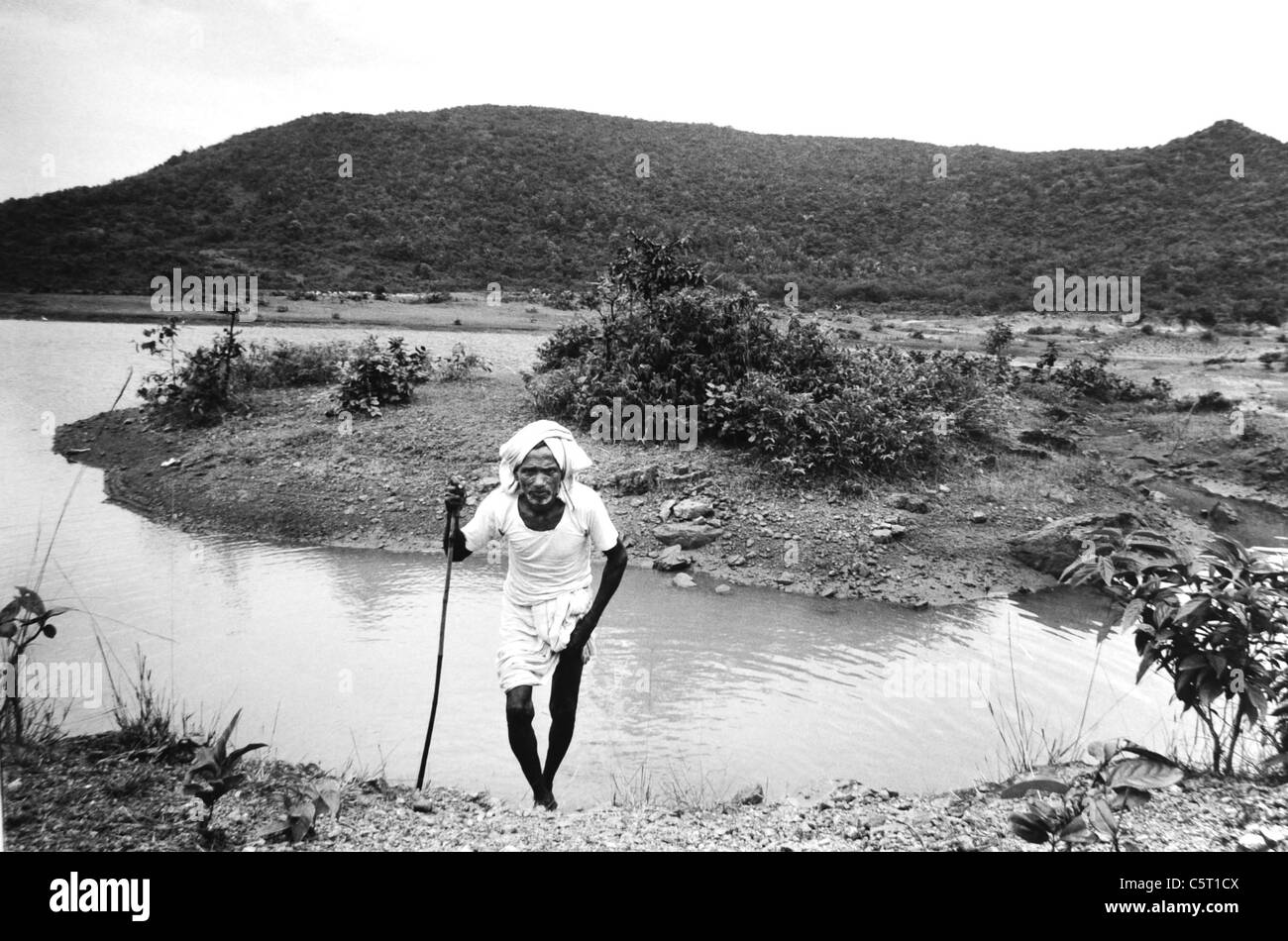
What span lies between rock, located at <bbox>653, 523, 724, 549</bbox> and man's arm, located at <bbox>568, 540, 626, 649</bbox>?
321cm

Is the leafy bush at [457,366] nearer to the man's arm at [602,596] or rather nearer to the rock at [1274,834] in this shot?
the man's arm at [602,596]

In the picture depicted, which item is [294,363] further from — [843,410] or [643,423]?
[843,410]

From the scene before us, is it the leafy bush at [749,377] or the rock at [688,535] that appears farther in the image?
the leafy bush at [749,377]

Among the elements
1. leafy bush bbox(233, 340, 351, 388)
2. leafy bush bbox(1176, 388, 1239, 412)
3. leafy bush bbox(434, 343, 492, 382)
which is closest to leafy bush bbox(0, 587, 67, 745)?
leafy bush bbox(434, 343, 492, 382)

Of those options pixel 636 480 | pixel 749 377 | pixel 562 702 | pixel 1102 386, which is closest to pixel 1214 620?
pixel 562 702

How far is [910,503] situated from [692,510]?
1.99m

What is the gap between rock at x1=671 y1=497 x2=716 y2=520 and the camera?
6688mm

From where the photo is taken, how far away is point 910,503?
6.97 meters

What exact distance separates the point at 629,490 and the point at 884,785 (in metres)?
3.97

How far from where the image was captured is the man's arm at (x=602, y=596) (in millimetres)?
3180

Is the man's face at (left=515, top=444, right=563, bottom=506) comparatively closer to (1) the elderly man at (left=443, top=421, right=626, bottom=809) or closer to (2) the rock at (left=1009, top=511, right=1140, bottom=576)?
(1) the elderly man at (left=443, top=421, right=626, bottom=809)

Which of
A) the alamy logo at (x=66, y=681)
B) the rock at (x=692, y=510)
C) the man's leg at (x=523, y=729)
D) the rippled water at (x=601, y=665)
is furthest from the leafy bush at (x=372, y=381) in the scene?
the man's leg at (x=523, y=729)

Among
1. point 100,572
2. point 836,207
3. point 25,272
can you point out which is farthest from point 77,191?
point 836,207

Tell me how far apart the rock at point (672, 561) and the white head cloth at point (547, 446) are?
312 cm
